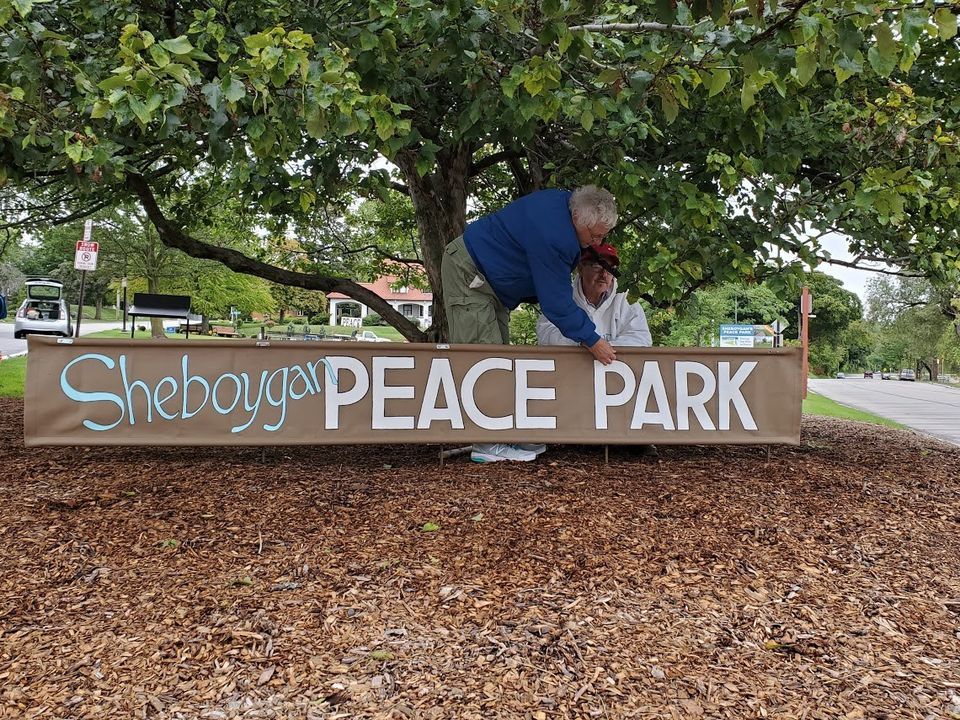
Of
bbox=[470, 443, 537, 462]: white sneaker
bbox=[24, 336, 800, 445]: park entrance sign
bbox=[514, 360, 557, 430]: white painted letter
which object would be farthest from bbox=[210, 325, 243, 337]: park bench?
bbox=[514, 360, 557, 430]: white painted letter

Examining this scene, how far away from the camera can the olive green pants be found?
486 cm

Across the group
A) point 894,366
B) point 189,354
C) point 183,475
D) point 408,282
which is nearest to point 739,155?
point 189,354

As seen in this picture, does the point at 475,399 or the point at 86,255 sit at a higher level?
the point at 86,255

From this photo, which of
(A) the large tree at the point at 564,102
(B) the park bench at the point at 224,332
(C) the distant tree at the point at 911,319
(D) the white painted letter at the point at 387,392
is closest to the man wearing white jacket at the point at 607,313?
(A) the large tree at the point at 564,102

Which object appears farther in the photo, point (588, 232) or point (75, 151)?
point (588, 232)

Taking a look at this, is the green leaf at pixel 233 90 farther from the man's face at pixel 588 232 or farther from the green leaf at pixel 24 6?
the man's face at pixel 588 232

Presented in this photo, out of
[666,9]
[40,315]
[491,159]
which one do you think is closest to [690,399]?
[666,9]

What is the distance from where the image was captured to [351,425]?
15.2 feet

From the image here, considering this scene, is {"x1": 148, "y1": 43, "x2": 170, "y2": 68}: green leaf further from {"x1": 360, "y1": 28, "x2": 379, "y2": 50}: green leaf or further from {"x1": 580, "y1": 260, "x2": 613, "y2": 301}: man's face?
{"x1": 580, "y1": 260, "x2": 613, "y2": 301}: man's face

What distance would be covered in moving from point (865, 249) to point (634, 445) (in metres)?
3.09

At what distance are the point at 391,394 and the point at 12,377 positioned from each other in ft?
35.7

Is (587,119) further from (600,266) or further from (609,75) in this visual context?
(600,266)

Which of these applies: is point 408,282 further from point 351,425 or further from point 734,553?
point 734,553

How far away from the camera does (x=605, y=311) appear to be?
537 cm
